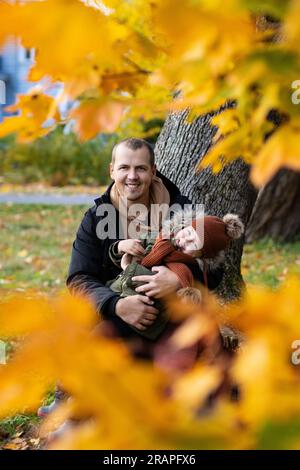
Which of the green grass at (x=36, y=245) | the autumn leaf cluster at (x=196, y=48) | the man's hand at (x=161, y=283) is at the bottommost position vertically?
the green grass at (x=36, y=245)

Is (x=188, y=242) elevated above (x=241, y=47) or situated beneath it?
situated beneath

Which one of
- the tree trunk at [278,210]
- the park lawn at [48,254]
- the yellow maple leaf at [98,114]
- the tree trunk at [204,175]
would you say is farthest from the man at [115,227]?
the tree trunk at [278,210]

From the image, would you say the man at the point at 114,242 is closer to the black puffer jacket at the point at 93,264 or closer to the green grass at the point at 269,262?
the black puffer jacket at the point at 93,264

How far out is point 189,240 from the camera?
2.79 metres

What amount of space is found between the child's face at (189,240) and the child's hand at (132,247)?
0.16 metres

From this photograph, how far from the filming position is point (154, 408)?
94 cm

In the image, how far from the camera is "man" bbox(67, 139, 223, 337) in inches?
109

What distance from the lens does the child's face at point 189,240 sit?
277 cm

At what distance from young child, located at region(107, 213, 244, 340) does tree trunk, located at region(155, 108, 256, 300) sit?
83cm

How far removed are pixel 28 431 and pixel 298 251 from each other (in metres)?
5.06

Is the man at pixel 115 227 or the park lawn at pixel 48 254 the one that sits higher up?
the man at pixel 115 227

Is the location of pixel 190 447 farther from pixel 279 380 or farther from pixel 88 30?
pixel 88 30
